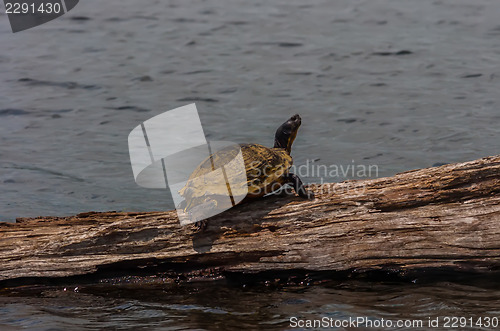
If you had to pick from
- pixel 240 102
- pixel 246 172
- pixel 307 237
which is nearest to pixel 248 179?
pixel 246 172

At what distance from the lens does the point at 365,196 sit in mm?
5473

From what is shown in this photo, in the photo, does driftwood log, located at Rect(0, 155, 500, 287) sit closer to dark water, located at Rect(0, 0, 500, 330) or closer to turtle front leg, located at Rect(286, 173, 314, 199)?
turtle front leg, located at Rect(286, 173, 314, 199)

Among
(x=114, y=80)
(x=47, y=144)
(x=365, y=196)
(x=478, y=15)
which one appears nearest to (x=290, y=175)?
(x=365, y=196)

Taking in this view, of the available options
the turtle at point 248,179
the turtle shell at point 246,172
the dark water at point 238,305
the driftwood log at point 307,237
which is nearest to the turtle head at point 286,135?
the turtle at point 248,179

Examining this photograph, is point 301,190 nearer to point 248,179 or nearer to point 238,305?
point 248,179

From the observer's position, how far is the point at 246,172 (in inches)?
225

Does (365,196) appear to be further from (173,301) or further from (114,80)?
(114,80)

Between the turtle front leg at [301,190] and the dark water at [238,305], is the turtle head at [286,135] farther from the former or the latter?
the dark water at [238,305]

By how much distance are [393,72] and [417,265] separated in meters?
8.31

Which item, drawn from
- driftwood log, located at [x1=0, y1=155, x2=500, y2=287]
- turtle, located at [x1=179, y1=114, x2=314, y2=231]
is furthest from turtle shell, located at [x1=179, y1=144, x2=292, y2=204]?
driftwood log, located at [x1=0, y1=155, x2=500, y2=287]

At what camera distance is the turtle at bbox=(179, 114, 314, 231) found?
17.9ft

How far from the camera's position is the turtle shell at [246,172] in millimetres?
5512

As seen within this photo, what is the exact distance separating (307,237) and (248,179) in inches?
28.5

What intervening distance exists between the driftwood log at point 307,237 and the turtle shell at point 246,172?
0.69ft
